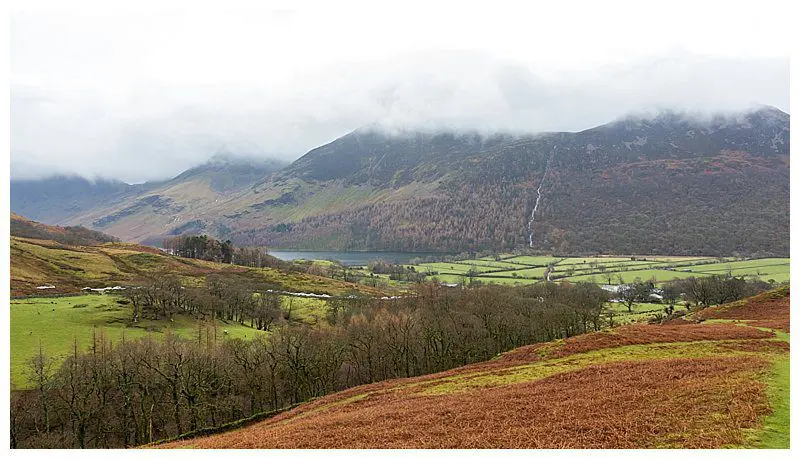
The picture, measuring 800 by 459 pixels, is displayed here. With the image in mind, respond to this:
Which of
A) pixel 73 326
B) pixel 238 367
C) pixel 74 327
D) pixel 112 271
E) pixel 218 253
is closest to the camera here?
pixel 238 367

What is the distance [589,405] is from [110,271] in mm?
155100

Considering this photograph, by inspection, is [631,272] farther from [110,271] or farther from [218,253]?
[110,271]

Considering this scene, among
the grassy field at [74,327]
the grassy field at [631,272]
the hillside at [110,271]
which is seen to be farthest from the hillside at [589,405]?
the grassy field at [631,272]

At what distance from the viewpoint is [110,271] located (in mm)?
139875

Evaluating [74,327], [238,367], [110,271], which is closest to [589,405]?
[238,367]

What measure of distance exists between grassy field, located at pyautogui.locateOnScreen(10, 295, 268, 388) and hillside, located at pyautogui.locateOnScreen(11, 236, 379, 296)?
25496 millimetres

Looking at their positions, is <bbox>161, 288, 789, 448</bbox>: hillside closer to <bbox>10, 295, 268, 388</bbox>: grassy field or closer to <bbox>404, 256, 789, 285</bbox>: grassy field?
<bbox>10, 295, 268, 388</bbox>: grassy field

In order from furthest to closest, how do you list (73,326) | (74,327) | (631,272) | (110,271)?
1. (631,272)
2. (110,271)
3. (73,326)
4. (74,327)

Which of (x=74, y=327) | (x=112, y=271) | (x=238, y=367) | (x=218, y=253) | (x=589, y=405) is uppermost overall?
(x=589, y=405)

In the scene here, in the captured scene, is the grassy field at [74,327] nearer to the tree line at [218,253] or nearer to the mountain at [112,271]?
the mountain at [112,271]

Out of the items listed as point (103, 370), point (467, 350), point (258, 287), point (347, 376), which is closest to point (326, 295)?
point (258, 287)

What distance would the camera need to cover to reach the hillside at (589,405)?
17.7 m

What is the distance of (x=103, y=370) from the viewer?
45.9 meters

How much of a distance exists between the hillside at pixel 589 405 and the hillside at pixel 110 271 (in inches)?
4052
